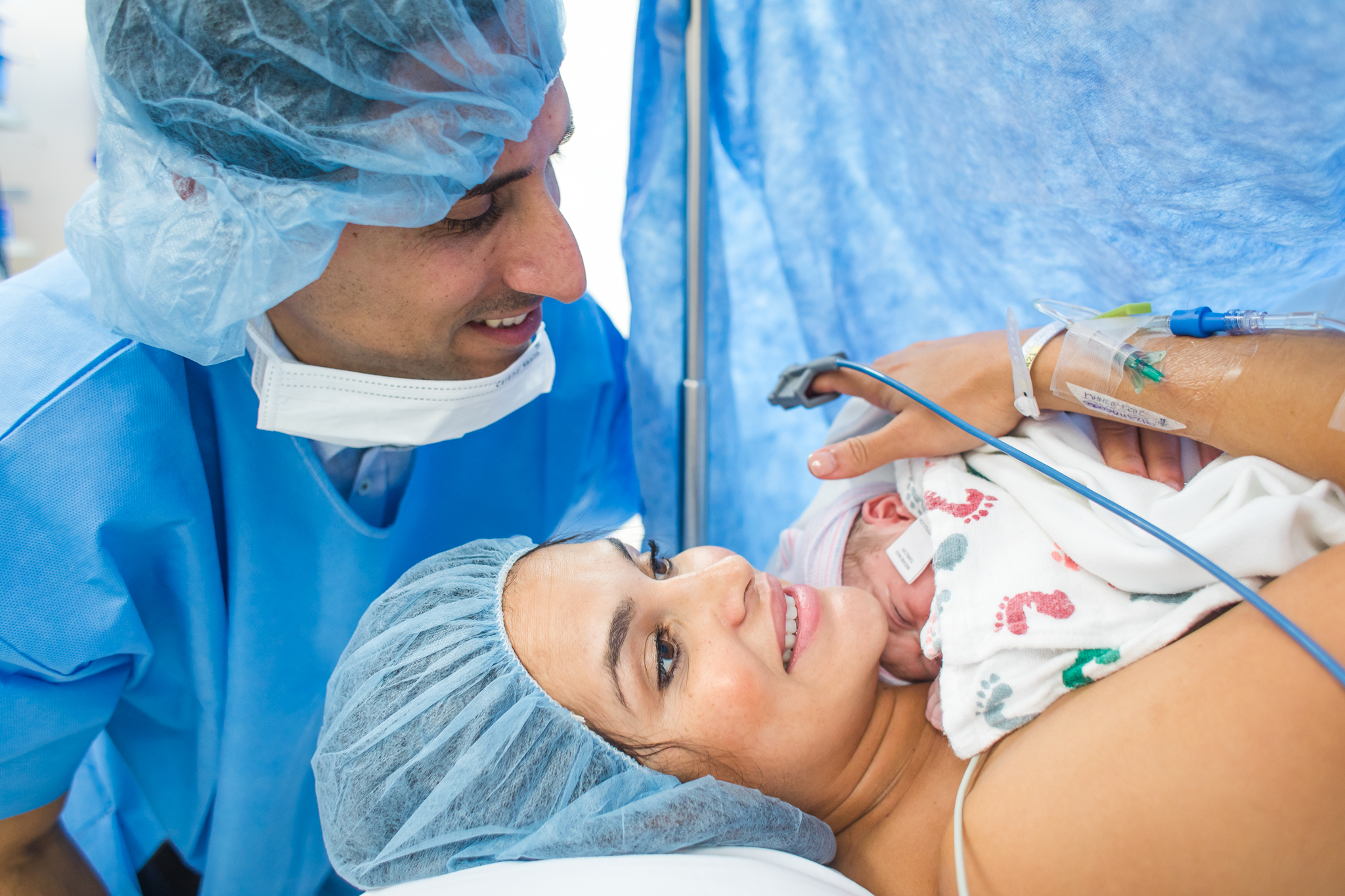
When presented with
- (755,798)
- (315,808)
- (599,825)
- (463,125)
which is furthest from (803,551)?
(315,808)

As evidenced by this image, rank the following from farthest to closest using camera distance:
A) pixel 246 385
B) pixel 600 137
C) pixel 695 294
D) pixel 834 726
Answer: pixel 600 137
pixel 695 294
pixel 246 385
pixel 834 726

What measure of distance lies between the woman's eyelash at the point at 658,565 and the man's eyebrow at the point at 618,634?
0.38 ft

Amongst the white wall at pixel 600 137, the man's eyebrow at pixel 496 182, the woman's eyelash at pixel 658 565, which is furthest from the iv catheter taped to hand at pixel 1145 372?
the white wall at pixel 600 137

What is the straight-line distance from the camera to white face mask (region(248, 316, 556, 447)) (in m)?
1.13

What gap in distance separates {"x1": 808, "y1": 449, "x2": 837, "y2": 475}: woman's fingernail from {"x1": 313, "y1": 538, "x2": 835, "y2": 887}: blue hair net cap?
457 millimetres

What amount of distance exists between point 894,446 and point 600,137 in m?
1.18

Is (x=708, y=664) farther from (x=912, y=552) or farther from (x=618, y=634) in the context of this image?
(x=912, y=552)

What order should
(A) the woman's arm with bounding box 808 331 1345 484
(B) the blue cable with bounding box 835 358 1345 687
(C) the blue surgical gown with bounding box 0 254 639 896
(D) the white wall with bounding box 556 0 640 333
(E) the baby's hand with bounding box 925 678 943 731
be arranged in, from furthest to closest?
1. (D) the white wall with bounding box 556 0 640 333
2. (E) the baby's hand with bounding box 925 678 943 731
3. (C) the blue surgical gown with bounding box 0 254 639 896
4. (A) the woman's arm with bounding box 808 331 1345 484
5. (B) the blue cable with bounding box 835 358 1345 687

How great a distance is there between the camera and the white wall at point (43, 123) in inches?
94.1

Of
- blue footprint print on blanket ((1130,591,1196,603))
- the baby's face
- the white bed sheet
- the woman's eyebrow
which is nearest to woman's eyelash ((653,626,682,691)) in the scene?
the woman's eyebrow

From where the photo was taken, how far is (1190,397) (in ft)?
2.95

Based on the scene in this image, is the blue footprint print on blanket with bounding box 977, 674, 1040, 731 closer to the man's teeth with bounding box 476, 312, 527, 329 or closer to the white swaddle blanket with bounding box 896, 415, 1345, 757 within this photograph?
the white swaddle blanket with bounding box 896, 415, 1345, 757

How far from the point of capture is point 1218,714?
723 millimetres

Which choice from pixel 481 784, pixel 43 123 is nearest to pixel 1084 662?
pixel 481 784
